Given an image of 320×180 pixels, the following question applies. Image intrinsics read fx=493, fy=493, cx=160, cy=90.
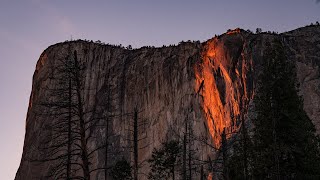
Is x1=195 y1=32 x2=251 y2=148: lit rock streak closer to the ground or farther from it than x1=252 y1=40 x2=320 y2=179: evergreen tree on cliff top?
farther from it

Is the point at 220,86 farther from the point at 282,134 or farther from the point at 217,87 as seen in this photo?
the point at 282,134

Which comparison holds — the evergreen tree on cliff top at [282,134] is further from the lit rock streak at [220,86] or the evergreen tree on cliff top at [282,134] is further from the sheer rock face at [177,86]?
the lit rock streak at [220,86]

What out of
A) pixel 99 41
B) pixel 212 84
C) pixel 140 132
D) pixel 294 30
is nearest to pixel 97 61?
pixel 99 41

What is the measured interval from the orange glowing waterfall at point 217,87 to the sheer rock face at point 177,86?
0.48 feet

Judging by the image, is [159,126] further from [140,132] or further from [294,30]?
[294,30]

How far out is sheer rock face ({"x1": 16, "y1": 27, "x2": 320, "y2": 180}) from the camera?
6906 cm

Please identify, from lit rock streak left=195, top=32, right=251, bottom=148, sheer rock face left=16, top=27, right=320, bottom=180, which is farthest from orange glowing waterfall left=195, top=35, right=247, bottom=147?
sheer rock face left=16, top=27, right=320, bottom=180

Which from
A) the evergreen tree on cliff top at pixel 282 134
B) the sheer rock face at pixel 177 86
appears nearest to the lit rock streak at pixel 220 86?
the sheer rock face at pixel 177 86

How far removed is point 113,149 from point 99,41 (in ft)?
87.1

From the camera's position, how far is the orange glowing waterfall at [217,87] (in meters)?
68.9

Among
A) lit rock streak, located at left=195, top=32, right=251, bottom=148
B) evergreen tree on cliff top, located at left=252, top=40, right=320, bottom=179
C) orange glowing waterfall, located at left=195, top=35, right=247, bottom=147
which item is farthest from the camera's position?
orange glowing waterfall, located at left=195, top=35, right=247, bottom=147

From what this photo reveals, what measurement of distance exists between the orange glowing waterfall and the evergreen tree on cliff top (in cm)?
3405

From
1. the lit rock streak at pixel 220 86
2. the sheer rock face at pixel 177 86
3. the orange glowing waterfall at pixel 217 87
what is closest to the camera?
the lit rock streak at pixel 220 86

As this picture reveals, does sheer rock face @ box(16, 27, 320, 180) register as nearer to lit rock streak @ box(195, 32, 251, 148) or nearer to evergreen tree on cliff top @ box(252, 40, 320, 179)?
lit rock streak @ box(195, 32, 251, 148)
